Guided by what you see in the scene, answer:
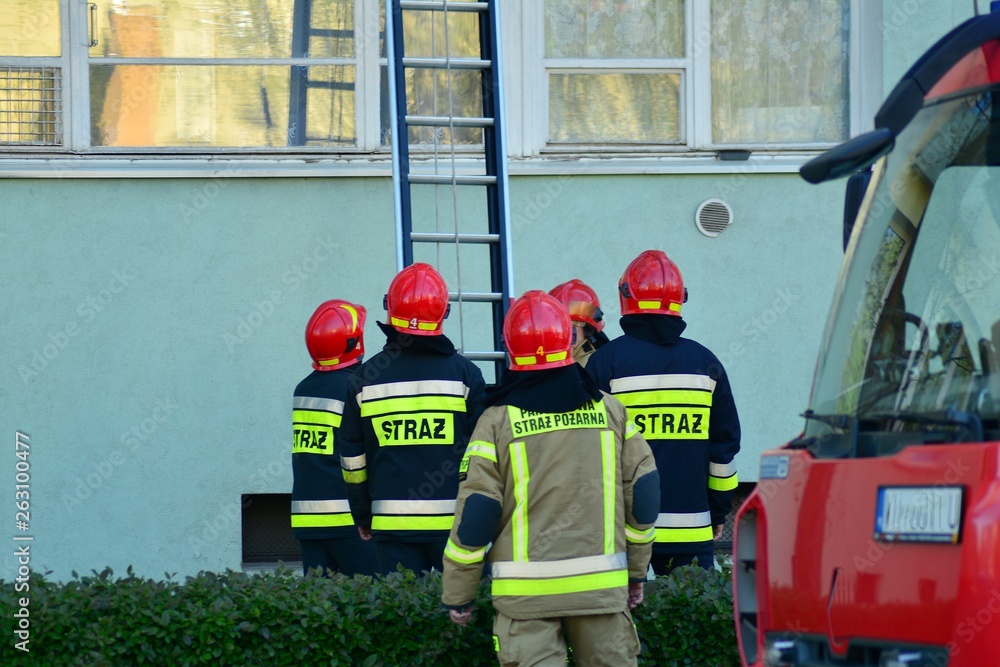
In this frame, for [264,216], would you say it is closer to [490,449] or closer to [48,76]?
[48,76]

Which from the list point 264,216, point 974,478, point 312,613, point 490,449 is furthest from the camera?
point 264,216

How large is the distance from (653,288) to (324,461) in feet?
6.12

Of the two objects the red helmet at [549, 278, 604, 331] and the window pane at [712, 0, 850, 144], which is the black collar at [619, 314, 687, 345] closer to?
the red helmet at [549, 278, 604, 331]

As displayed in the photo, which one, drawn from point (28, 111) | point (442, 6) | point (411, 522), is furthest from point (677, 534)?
point (28, 111)

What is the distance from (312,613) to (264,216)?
12.7 feet

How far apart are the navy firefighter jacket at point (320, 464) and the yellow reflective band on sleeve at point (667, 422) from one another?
153 cm

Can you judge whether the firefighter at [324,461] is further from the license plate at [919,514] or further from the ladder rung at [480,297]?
the license plate at [919,514]

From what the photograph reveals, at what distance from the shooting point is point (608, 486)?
4.58m

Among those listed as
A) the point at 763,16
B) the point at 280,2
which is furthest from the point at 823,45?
the point at 280,2

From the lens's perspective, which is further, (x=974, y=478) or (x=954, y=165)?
(x=954, y=165)

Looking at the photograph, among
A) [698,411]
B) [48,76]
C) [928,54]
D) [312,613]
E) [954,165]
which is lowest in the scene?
[312,613]

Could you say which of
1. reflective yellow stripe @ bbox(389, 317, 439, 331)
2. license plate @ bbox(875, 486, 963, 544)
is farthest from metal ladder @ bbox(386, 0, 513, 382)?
license plate @ bbox(875, 486, 963, 544)

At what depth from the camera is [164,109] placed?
28.3 feet

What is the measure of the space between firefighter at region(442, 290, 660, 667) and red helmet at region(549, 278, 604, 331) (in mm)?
2430
